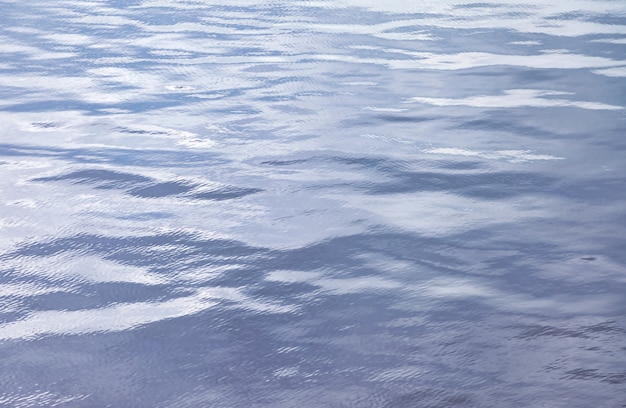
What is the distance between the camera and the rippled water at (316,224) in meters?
1.98

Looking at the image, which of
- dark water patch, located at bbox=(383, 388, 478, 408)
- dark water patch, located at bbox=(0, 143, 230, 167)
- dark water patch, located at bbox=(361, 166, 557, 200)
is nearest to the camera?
dark water patch, located at bbox=(383, 388, 478, 408)

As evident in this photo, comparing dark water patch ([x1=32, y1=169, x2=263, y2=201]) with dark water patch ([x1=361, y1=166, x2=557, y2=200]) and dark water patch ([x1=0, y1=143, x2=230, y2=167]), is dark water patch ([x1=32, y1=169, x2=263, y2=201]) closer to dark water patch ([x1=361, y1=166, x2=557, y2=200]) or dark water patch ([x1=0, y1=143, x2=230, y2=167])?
dark water patch ([x1=0, y1=143, x2=230, y2=167])

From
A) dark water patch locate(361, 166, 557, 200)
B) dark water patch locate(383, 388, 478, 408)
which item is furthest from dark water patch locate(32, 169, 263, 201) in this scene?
dark water patch locate(383, 388, 478, 408)

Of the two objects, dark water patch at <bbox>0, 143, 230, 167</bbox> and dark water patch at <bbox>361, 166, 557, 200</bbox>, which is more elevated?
dark water patch at <bbox>0, 143, 230, 167</bbox>

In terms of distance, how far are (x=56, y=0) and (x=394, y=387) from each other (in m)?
6.34

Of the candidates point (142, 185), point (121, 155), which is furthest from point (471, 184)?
point (121, 155)

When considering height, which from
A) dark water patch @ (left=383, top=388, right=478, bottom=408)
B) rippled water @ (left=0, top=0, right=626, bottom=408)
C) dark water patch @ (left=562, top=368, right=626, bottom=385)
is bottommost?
dark water patch @ (left=562, top=368, right=626, bottom=385)

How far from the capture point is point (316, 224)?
111 inches

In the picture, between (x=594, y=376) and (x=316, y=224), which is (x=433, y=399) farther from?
(x=316, y=224)

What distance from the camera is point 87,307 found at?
2.31 metres

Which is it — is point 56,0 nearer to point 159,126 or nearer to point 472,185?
point 159,126

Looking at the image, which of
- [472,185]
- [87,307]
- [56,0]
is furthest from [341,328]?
[56,0]

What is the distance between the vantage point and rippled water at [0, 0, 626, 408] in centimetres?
198

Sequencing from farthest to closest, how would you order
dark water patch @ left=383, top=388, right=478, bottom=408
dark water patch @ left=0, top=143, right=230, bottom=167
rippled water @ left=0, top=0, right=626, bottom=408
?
dark water patch @ left=0, top=143, right=230, bottom=167 → rippled water @ left=0, top=0, right=626, bottom=408 → dark water patch @ left=383, top=388, right=478, bottom=408
